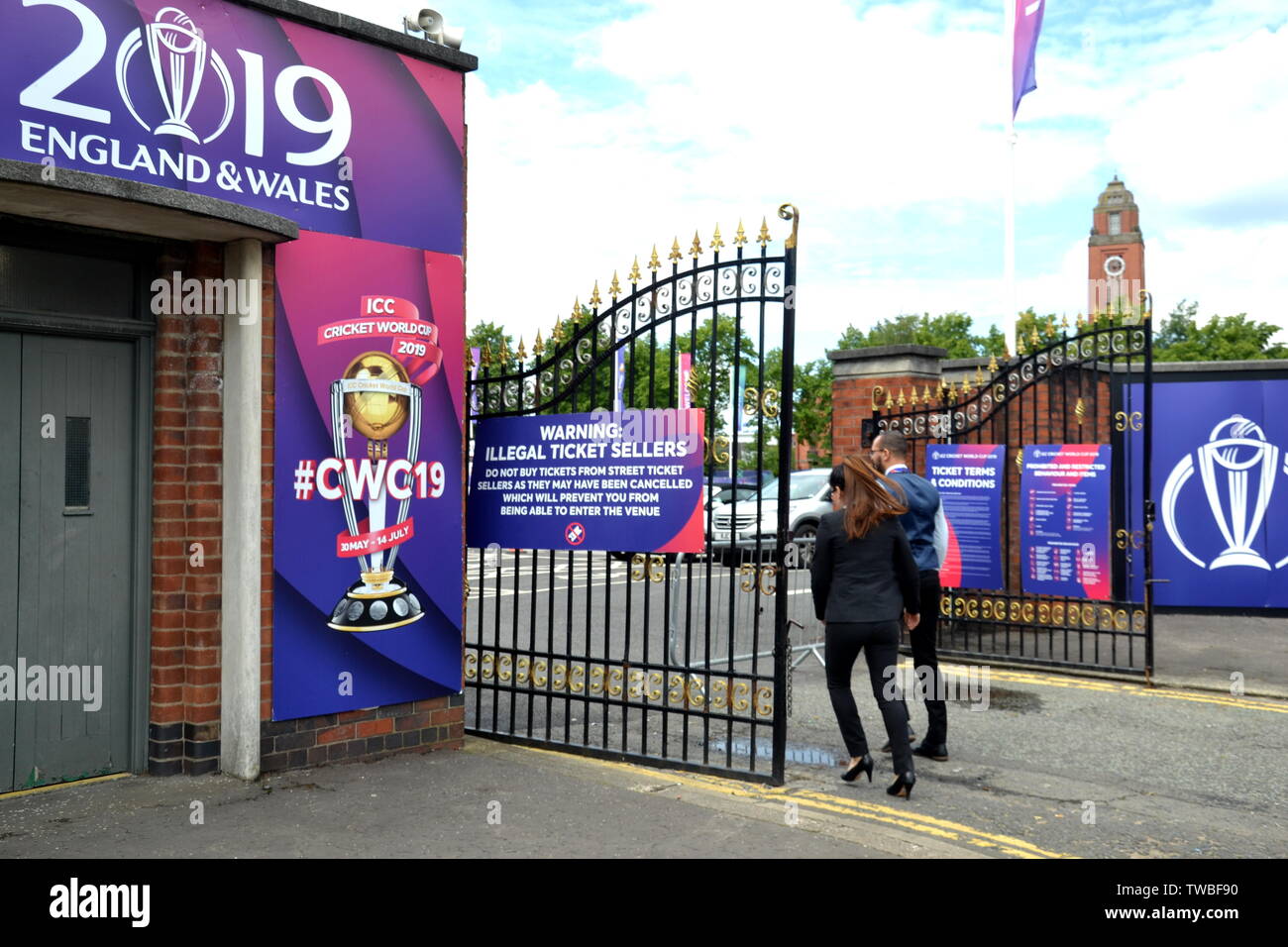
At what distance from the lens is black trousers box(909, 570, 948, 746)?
22.0ft

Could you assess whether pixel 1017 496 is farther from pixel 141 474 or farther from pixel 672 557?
pixel 141 474

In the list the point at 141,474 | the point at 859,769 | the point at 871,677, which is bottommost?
the point at 859,769

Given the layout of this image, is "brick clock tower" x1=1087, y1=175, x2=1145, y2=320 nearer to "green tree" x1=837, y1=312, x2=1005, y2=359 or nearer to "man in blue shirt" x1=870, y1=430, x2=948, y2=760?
"green tree" x1=837, y1=312, x2=1005, y2=359

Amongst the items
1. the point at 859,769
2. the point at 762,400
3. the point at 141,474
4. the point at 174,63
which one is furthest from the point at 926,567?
the point at 174,63

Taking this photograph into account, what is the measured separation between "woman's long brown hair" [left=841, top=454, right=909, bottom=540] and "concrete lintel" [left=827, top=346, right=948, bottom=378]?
6083 mm

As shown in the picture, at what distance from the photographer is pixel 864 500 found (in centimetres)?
592

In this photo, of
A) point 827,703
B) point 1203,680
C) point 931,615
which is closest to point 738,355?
point 931,615

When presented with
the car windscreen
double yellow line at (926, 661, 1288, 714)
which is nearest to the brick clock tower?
the car windscreen

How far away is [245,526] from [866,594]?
3.31m

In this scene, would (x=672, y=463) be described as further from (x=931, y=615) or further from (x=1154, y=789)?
(x=1154, y=789)

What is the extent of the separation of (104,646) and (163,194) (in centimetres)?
237

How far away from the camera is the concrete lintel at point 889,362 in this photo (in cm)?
1195

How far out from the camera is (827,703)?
8.66 meters

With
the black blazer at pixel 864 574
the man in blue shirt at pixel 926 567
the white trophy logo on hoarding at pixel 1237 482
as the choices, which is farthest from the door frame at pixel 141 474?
the white trophy logo on hoarding at pixel 1237 482
